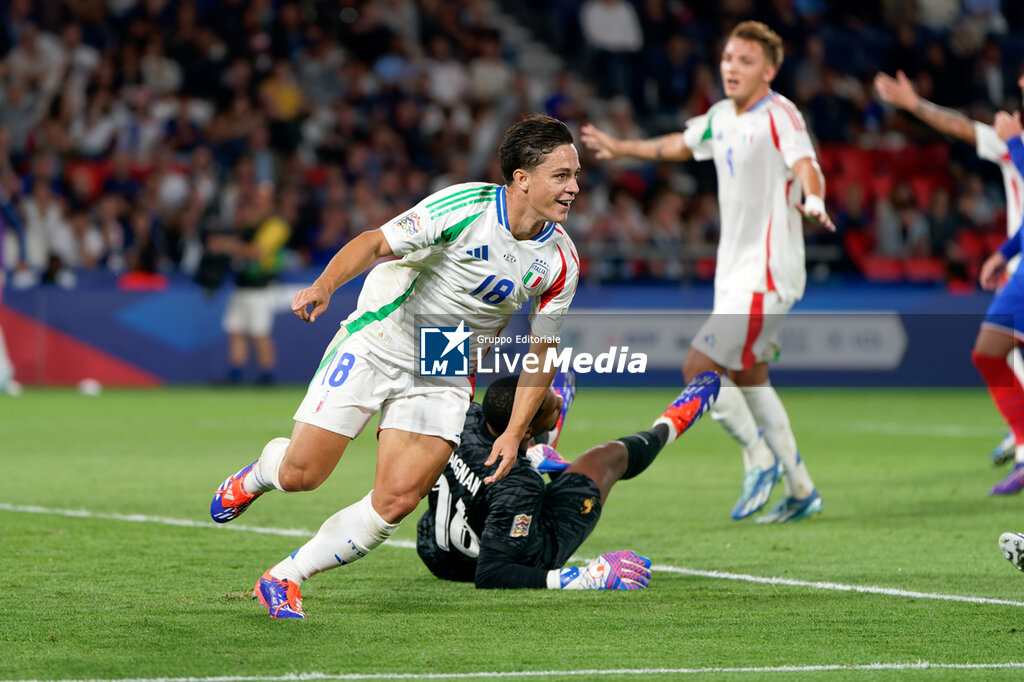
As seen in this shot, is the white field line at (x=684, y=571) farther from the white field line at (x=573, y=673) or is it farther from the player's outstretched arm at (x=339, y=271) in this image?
the player's outstretched arm at (x=339, y=271)

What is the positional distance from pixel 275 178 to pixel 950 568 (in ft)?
46.9

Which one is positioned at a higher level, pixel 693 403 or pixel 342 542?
pixel 342 542

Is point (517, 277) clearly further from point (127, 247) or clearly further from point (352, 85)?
point (352, 85)

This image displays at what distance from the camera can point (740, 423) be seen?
328 inches

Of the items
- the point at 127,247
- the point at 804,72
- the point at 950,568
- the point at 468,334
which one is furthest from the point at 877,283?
the point at 468,334

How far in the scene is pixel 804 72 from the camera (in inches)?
911

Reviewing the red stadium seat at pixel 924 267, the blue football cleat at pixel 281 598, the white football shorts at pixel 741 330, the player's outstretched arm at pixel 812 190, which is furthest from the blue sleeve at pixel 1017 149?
the red stadium seat at pixel 924 267

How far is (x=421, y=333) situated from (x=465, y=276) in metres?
0.27

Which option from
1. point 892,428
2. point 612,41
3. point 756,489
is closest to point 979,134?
point 756,489

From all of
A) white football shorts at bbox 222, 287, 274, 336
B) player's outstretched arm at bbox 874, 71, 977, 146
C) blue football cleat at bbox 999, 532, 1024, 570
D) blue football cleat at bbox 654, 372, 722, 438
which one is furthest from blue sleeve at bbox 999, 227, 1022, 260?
white football shorts at bbox 222, 287, 274, 336

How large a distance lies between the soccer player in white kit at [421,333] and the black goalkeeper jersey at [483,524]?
462 millimetres

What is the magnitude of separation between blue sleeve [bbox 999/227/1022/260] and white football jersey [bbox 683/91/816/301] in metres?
1.58

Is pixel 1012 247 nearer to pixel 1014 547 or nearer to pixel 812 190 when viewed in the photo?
pixel 812 190

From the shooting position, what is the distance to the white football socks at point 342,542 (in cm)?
528
